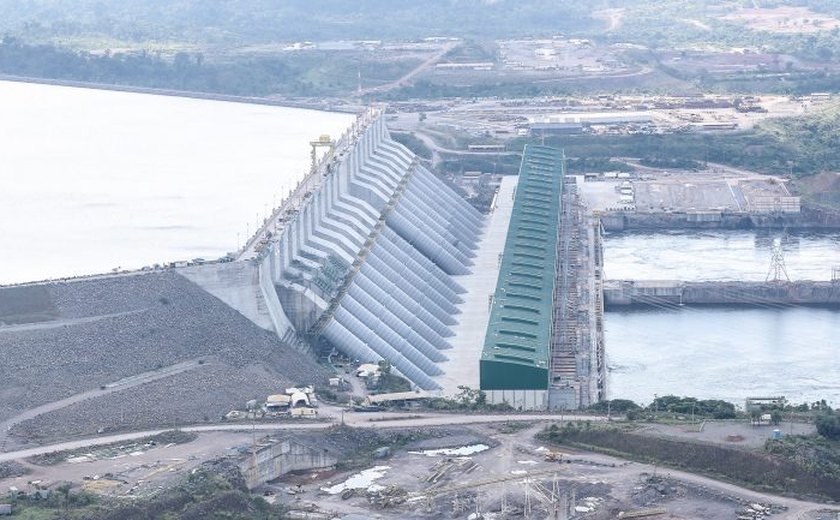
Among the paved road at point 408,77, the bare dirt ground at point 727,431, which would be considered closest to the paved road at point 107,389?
the bare dirt ground at point 727,431

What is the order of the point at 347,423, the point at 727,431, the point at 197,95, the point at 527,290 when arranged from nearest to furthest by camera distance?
the point at 727,431
the point at 347,423
the point at 527,290
the point at 197,95

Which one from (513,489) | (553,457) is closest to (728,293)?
(553,457)

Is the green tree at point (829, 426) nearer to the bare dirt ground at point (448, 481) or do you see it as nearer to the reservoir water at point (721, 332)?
the bare dirt ground at point (448, 481)

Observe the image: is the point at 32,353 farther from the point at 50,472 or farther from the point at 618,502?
the point at 618,502

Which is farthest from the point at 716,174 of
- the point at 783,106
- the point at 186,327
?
the point at 186,327

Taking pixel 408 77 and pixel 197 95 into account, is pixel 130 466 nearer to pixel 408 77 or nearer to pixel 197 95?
pixel 197 95

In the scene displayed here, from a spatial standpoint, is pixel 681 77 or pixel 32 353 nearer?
pixel 32 353
